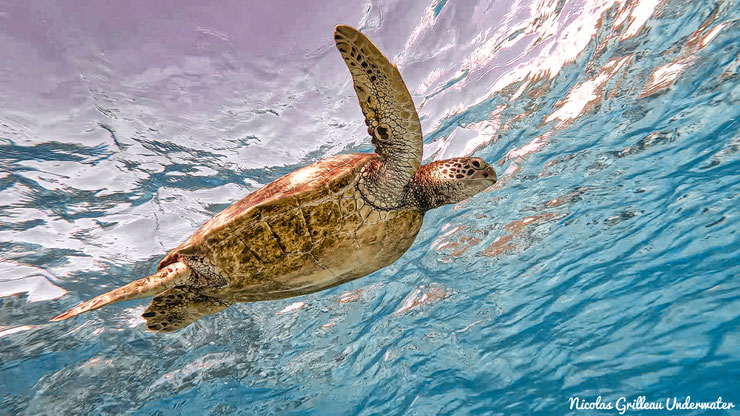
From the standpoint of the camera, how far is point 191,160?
8.33 metres

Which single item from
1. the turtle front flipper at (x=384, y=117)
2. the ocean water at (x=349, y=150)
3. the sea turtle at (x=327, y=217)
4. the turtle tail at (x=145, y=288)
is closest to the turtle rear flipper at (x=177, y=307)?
the sea turtle at (x=327, y=217)

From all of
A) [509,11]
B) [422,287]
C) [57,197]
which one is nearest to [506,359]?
[422,287]

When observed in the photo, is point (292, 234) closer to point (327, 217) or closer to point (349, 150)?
point (327, 217)

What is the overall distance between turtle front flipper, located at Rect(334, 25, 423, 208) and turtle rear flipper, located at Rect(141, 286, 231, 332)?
273 centimetres

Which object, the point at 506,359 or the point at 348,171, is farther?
the point at 506,359

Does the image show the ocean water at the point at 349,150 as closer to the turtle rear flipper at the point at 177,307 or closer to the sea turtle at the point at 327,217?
the sea turtle at the point at 327,217

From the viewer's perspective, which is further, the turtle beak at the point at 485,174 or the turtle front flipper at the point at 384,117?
the turtle beak at the point at 485,174

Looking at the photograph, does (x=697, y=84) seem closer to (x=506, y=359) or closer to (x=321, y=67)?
(x=321, y=67)

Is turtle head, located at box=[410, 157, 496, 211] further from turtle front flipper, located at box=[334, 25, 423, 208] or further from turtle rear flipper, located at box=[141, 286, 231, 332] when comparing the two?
turtle rear flipper, located at box=[141, 286, 231, 332]

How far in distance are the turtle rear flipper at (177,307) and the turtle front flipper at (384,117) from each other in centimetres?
273

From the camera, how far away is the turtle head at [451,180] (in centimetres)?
454

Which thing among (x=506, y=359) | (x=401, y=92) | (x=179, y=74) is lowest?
(x=506, y=359)

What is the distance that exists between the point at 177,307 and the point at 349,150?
19.9 feet

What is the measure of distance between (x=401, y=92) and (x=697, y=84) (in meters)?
9.31
